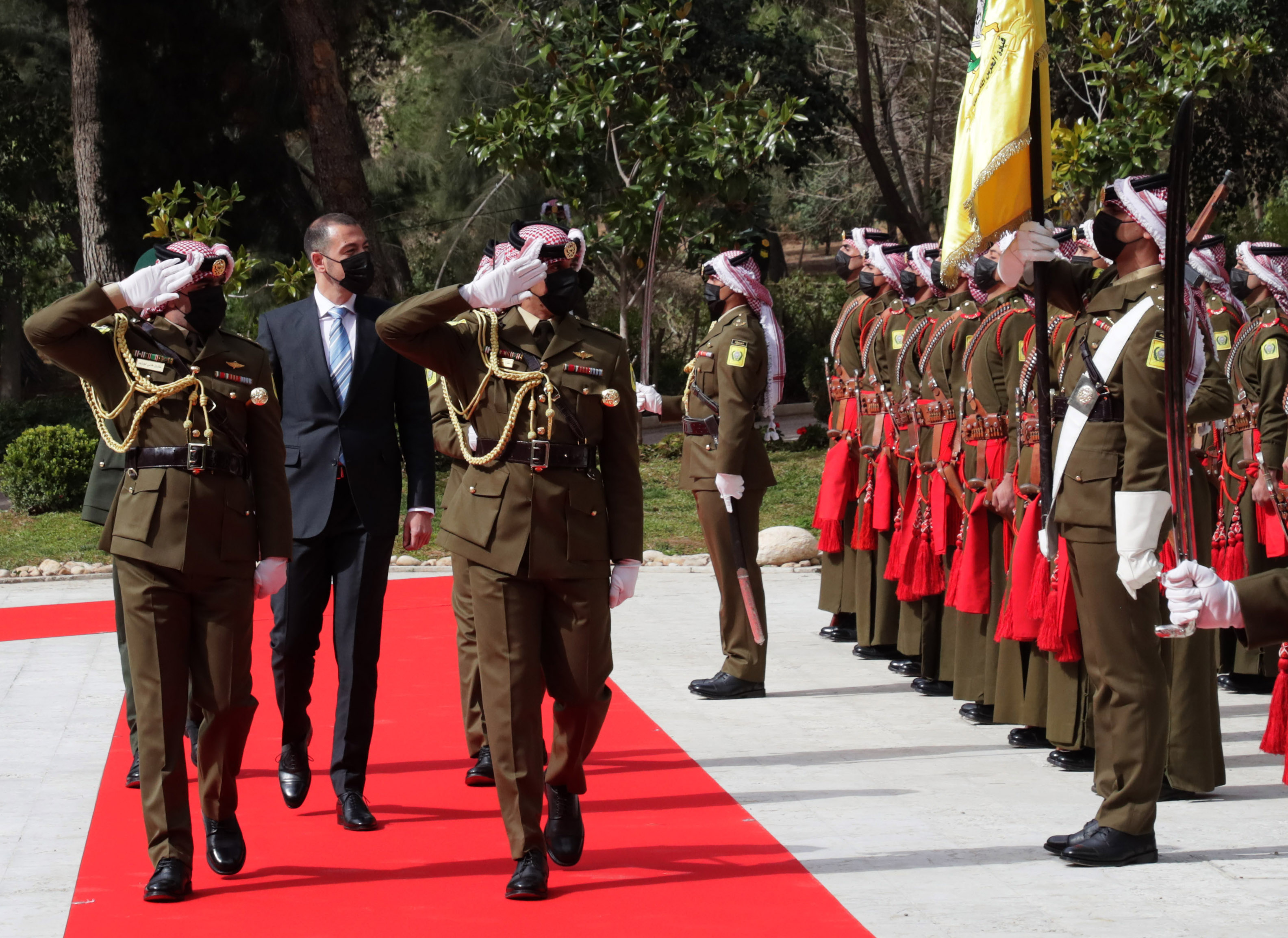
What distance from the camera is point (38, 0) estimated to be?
19641 millimetres

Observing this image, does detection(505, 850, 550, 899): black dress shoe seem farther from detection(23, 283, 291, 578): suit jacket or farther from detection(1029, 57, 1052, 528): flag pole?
detection(1029, 57, 1052, 528): flag pole

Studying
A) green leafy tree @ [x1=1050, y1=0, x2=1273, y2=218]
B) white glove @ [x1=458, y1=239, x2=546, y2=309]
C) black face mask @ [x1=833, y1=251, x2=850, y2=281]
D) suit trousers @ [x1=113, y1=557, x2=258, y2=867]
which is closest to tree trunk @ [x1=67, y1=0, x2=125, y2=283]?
green leafy tree @ [x1=1050, y1=0, x2=1273, y2=218]

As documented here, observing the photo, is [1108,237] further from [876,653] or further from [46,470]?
[46,470]

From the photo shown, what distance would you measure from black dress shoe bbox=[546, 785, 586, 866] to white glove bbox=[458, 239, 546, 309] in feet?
5.09

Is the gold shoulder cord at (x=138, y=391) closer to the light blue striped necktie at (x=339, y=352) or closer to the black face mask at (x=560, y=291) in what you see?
the light blue striped necktie at (x=339, y=352)

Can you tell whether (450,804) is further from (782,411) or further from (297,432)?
(782,411)

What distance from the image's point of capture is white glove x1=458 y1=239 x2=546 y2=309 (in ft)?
15.4

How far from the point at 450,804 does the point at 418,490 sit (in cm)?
116

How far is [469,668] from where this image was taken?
635 cm

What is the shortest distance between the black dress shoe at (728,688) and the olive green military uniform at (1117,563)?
2.78m

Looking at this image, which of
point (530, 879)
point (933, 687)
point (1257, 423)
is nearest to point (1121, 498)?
point (530, 879)

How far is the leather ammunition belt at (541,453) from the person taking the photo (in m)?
4.95

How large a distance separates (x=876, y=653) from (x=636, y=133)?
29.9ft

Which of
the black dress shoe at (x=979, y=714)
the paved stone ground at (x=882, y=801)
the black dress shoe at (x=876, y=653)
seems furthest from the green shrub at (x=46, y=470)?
the black dress shoe at (x=979, y=714)
